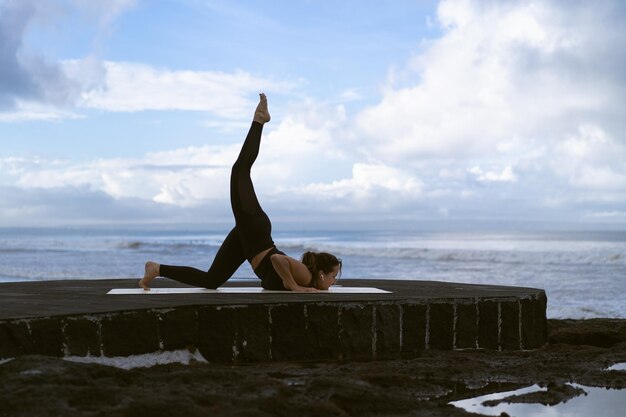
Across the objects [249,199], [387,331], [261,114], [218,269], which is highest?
[261,114]

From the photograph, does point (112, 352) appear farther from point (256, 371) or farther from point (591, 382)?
point (591, 382)

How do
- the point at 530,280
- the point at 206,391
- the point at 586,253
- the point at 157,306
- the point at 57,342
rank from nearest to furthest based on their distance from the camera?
the point at 206,391 < the point at 57,342 < the point at 157,306 < the point at 530,280 < the point at 586,253

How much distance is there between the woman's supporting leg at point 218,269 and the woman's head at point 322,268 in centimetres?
56

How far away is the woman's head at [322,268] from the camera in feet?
19.7

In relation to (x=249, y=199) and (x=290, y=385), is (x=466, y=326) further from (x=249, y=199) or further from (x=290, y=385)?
(x=290, y=385)

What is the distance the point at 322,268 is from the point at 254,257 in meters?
0.55

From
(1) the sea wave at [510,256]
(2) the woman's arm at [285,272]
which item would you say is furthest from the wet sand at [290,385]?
(1) the sea wave at [510,256]

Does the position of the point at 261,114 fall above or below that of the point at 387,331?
above

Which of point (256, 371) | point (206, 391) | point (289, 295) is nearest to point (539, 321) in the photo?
point (289, 295)

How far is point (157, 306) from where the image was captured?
4797 mm

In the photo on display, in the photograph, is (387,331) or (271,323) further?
(387,331)

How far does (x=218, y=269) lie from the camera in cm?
620

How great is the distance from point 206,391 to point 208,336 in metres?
1.40

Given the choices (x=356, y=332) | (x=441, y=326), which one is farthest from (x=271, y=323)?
(x=441, y=326)
